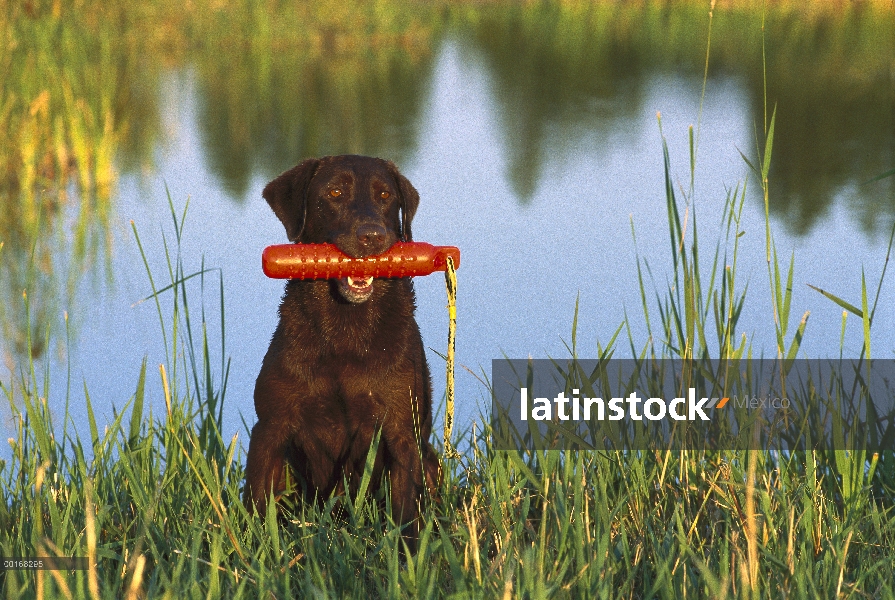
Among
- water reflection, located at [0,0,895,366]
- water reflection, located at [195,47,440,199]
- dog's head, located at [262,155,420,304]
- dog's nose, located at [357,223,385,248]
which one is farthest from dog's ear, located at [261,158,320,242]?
water reflection, located at [195,47,440,199]

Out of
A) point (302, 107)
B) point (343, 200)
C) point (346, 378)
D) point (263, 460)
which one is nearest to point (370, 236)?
point (343, 200)

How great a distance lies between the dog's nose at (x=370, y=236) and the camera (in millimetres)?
3545

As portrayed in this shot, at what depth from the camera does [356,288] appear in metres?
3.72

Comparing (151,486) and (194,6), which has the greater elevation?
(194,6)

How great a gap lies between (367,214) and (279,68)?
53.8 ft

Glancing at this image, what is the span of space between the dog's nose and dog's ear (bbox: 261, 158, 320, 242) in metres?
0.43

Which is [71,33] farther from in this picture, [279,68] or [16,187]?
[279,68]

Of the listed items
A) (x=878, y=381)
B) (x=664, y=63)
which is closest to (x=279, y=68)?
(x=664, y=63)

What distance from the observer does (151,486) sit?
3.71 meters

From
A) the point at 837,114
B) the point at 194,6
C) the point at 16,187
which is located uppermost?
the point at 194,6

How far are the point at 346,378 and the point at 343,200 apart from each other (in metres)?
0.64

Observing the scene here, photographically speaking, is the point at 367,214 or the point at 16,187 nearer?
the point at 367,214

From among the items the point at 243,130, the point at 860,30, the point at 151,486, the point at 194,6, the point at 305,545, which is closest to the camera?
the point at 305,545

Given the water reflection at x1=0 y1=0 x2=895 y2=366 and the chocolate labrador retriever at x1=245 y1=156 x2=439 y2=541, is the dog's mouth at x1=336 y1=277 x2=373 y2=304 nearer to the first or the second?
the chocolate labrador retriever at x1=245 y1=156 x2=439 y2=541
